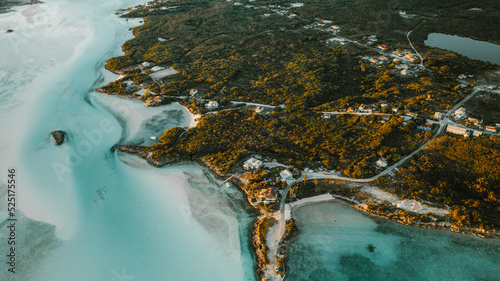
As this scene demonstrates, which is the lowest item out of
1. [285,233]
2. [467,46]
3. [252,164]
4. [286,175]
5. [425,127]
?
[285,233]

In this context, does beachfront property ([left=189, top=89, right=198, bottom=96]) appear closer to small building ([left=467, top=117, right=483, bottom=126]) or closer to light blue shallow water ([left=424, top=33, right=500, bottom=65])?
small building ([left=467, top=117, right=483, bottom=126])

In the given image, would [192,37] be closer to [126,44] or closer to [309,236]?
[126,44]

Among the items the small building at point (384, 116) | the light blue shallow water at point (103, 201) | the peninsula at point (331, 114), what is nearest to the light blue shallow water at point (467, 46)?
the peninsula at point (331, 114)

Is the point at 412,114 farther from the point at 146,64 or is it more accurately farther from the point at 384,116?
the point at 146,64

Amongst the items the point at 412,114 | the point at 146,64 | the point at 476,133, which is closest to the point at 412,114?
the point at 412,114

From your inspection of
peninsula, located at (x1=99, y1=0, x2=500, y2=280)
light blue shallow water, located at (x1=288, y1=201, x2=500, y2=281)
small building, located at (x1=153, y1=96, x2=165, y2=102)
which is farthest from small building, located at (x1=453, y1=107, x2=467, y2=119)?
small building, located at (x1=153, y1=96, x2=165, y2=102)

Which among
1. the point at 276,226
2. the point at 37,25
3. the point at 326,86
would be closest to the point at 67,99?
the point at 276,226
